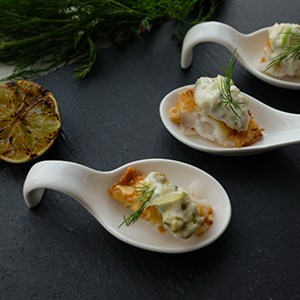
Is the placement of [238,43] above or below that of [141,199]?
above

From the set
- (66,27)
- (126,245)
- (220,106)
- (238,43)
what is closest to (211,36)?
(238,43)

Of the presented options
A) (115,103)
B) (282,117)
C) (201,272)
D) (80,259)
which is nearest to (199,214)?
(201,272)

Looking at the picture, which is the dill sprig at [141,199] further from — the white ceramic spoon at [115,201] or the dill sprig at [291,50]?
the dill sprig at [291,50]

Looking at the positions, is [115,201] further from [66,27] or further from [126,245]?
[66,27]

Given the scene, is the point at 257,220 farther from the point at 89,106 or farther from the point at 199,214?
the point at 89,106

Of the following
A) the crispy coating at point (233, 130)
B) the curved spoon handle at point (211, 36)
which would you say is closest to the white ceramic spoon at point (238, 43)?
the curved spoon handle at point (211, 36)

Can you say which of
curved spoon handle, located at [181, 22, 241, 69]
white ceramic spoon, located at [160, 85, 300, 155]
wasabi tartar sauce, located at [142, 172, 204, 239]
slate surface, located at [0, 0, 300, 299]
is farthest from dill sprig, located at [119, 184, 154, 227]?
curved spoon handle, located at [181, 22, 241, 69]
